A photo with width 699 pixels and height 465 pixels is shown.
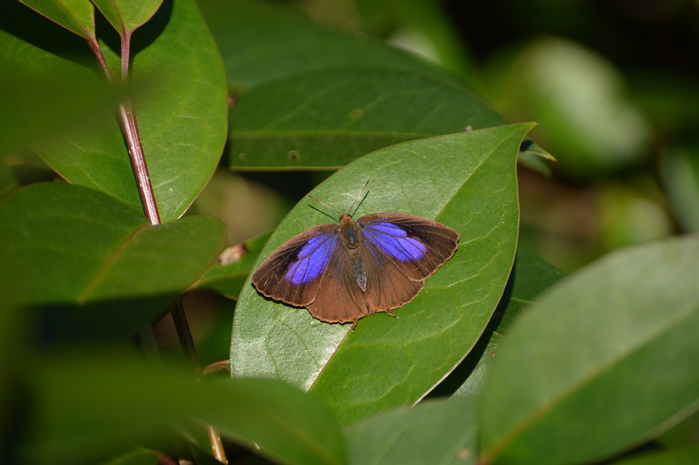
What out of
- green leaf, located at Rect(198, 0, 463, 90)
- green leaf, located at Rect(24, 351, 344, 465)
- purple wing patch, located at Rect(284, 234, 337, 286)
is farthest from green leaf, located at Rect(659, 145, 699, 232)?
green leaf, located at Rect(24, 351, 344, 465)

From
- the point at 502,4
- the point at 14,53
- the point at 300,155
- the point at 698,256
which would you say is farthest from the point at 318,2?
the point at 698,256

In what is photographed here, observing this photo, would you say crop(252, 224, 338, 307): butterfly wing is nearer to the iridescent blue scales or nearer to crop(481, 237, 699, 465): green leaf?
the iridescent blue scales

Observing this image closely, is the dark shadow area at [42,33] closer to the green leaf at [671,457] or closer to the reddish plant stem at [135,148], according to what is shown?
the reddish plant stem at [135,148]

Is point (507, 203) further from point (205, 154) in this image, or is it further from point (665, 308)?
point (205, 154)

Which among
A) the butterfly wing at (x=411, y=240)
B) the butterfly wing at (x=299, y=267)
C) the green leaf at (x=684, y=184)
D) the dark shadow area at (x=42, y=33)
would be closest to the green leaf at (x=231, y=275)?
the butterfly wing at (x=299, y=267)

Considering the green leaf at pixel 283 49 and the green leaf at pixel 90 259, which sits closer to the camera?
the green leaf at pixel 90 259
